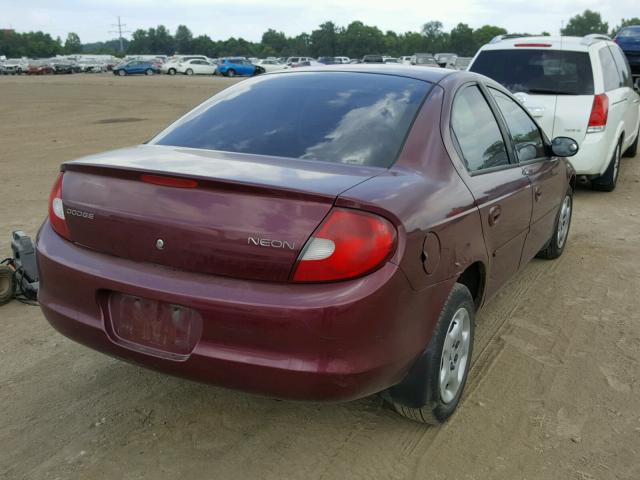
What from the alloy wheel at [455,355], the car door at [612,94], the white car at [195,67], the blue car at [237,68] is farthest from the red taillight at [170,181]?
the white car at [195,67]

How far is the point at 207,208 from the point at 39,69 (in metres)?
70.7

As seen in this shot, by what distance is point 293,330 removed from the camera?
7.77 ft

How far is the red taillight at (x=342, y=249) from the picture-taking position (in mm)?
2377

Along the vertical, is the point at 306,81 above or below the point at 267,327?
above

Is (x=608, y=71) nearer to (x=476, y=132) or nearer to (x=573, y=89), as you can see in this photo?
(x=573, y=89)

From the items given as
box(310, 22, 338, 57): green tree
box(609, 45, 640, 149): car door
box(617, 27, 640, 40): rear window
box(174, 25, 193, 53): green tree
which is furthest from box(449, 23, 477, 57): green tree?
box(609, 45, 640, 149): car door

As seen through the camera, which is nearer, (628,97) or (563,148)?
(563,148)

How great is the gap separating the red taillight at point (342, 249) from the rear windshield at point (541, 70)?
6251 mm

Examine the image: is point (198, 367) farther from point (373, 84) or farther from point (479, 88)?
point (479, 88)

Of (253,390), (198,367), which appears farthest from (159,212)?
(253,390)

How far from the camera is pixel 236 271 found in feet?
8.03

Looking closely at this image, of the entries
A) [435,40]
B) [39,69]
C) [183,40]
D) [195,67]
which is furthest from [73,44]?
[195,67]

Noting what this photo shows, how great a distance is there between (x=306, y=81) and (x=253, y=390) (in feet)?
6.12

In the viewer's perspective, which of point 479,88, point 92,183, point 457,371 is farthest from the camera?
point 479,88
